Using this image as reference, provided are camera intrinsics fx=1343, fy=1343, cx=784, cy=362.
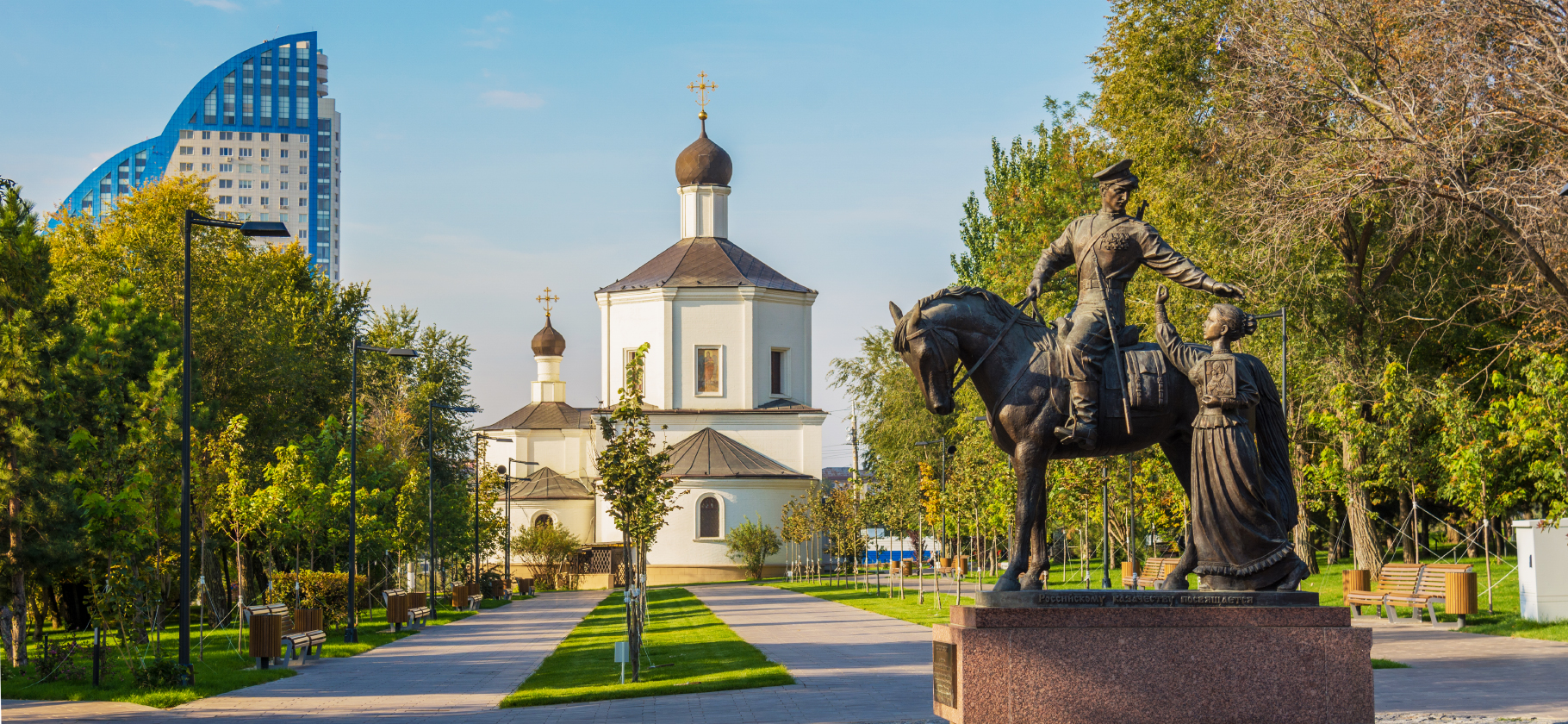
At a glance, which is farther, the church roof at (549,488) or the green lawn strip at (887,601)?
the church roof at (549,488)

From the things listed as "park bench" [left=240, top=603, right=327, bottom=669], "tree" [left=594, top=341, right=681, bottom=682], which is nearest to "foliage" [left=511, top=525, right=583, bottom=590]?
"park bench" [left=240, top=603, right=327, bottom=669]

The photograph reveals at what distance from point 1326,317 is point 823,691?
62.4ft

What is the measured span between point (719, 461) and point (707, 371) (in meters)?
5.85

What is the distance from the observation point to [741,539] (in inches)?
2421

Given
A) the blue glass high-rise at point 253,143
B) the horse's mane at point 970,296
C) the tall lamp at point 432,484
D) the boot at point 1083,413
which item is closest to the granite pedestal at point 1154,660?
the boot at point 1083,413

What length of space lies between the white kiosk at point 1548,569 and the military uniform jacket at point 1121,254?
14.4 metres

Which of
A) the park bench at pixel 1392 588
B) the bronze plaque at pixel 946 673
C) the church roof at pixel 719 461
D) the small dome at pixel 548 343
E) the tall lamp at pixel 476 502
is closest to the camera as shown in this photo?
the bronze plaque at pixel 946 673

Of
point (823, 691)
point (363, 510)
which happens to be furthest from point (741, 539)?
point (823, 691)

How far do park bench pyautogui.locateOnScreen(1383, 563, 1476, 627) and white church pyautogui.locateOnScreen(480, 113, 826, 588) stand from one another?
40556 millimetres

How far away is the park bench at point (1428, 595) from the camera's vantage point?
74.8 feet

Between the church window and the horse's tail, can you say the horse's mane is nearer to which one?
the horse's tail

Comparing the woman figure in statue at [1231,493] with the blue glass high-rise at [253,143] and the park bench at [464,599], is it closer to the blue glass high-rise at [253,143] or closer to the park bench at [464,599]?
the park bench at [464,599]

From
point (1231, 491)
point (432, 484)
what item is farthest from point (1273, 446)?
point (432, 484)

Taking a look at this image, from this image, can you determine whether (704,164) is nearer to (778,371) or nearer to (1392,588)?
(778,371)
